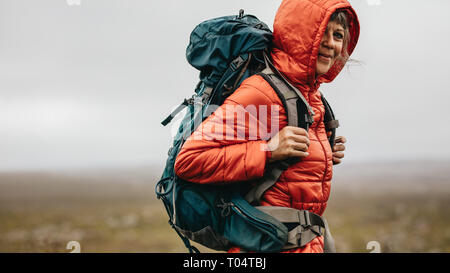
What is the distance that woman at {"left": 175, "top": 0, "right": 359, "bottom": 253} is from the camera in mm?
2992

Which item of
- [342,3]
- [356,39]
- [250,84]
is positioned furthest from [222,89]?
[356,39]

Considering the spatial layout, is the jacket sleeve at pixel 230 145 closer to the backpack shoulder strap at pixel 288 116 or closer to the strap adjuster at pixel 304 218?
the backpack shoulder strap at pixel 288 116

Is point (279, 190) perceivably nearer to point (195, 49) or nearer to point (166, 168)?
point (166, 168)

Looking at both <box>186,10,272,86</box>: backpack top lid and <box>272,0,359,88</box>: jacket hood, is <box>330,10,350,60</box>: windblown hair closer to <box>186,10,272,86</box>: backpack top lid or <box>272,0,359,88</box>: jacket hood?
<box>272,0,359,88</box>: jacket hood

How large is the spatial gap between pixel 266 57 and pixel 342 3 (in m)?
0.77

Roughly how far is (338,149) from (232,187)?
4.54 feet

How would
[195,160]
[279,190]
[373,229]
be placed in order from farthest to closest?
[373,229]
[279,190]
[195,160]

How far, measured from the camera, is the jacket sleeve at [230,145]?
2.98 m

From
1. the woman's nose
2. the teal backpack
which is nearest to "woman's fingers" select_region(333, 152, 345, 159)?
the teal backpack

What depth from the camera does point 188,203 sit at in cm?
313

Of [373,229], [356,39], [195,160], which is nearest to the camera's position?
[195,160]

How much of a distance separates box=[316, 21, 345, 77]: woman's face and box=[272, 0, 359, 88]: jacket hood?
0.48ft

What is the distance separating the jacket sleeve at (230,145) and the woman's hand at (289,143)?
0.07 meters

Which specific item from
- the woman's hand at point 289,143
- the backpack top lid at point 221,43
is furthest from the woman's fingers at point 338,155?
the backpack top lid at point 221,43
